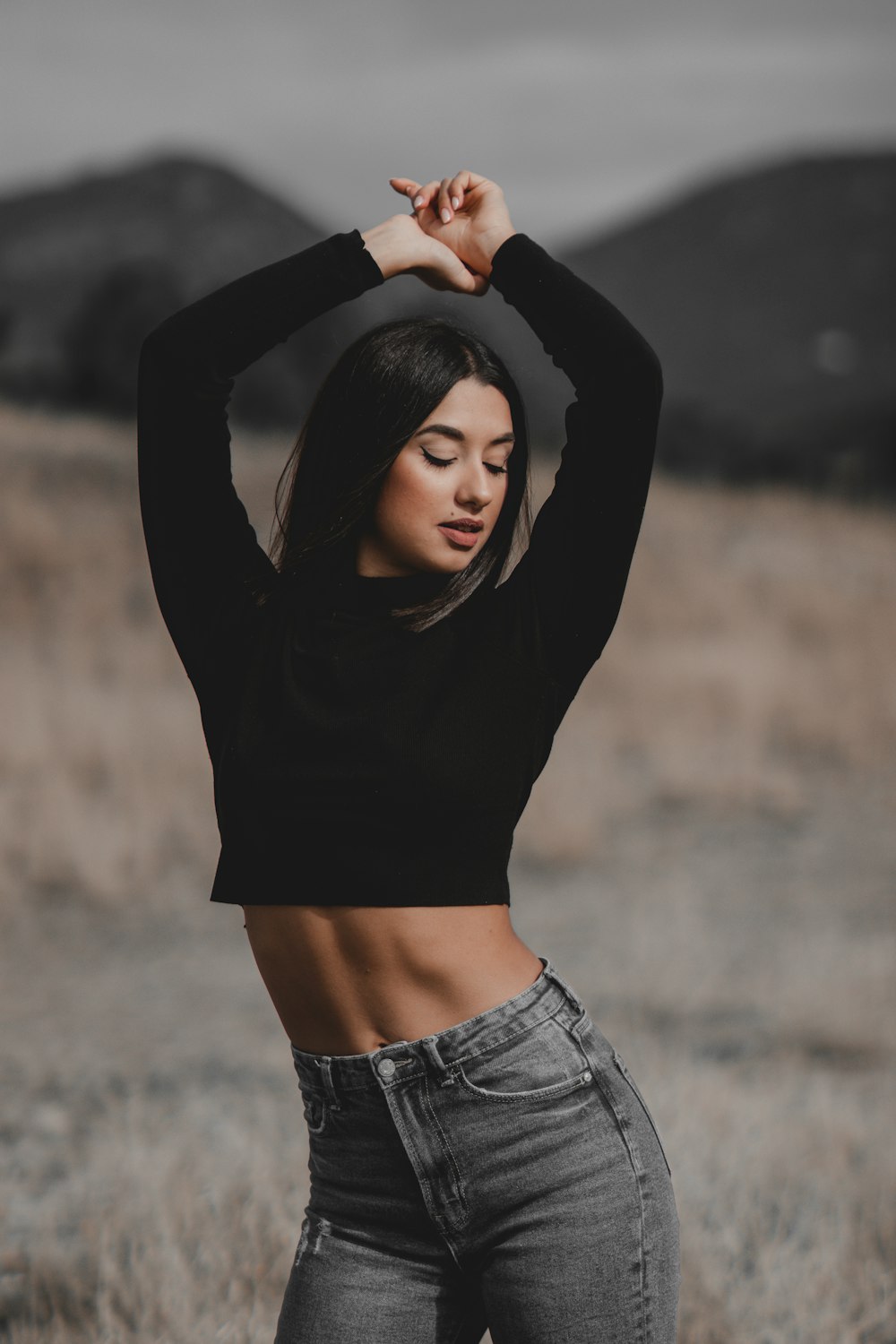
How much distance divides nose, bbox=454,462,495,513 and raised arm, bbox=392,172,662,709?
85 mm

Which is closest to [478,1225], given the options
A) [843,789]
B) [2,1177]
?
[2,1177]

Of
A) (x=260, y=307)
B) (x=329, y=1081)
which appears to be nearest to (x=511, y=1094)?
(x=329, y=1081)

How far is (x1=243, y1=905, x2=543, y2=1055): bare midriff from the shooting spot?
162 centimetres

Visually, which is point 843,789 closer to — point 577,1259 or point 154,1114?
point 154,1114

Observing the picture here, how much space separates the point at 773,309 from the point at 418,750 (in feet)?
214

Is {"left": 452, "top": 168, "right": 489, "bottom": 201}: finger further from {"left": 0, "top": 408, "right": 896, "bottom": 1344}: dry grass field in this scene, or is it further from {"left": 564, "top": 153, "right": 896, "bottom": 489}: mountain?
{"left": 564, "top": 153, "right": 896, "bottom": 489}: mountain

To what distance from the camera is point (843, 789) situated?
1090 cm

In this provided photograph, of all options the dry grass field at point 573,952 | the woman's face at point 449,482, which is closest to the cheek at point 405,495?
the woman's face at point 449,482

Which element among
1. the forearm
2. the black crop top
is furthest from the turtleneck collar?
the forearm

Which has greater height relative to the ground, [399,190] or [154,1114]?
[399,190]

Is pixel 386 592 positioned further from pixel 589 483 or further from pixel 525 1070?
pixel 525 1070

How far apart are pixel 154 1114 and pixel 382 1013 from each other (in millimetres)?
3422

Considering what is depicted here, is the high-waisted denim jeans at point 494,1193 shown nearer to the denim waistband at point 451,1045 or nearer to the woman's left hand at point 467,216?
the denim waistband at point 451,1045

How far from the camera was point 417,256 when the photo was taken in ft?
6.27
